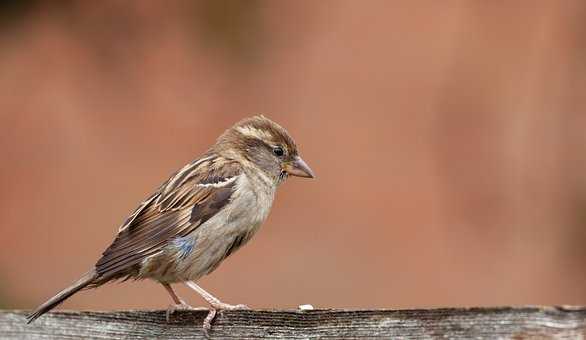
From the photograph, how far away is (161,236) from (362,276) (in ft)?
16.4

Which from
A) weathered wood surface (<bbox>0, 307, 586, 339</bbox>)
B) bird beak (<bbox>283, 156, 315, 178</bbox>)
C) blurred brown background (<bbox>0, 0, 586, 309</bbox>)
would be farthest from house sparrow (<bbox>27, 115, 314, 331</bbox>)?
blurred brown background (<bbox>0, 0, 586, 309</bbox>)

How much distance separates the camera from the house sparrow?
4.76 m

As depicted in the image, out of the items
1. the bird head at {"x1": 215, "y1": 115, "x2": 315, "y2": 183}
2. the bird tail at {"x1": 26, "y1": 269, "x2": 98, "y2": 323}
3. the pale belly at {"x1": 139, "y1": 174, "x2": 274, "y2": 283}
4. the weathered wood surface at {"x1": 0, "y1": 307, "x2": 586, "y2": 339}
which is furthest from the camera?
the bird head at {"x1": 215, "y1": 115, "x2": 315, "y2": 183}

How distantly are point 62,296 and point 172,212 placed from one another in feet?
3.23

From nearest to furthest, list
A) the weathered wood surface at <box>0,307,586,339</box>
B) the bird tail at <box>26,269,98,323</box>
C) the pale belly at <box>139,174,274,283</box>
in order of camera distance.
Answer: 1. the weathered wood surface at <box>0,307,586,339</box>
2. the bird tail at <box>26,269,98,323</box>
3. the pale belly at <box>139,174,274,283</box>

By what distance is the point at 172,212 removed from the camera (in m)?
4.93

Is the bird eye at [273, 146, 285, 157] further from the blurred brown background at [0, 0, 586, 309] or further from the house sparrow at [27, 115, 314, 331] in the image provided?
the blurred brown background at [0, 0, 586, 309]

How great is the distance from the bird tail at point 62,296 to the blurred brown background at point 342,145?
5.30 feet

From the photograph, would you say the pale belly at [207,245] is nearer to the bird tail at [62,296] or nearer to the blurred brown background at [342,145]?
the bird tail at [62,296]

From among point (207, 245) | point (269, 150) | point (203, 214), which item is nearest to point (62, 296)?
point (207, 245)

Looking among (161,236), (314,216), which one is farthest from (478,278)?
(161,236)

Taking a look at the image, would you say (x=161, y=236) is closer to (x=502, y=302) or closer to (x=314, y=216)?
(x=502, y=302)

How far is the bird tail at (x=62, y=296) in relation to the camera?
3.87m

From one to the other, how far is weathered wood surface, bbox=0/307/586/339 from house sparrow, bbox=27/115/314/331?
43 cm
